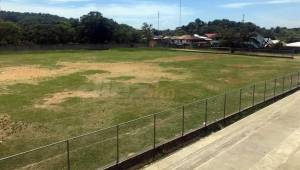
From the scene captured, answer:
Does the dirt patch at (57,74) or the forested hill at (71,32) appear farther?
the forested hill at (71,32)

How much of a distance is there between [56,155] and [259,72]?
38.4 meters

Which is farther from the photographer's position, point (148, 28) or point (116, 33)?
point (148, 28)

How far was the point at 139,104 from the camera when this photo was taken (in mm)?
26562

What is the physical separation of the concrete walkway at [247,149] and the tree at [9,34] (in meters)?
84.8

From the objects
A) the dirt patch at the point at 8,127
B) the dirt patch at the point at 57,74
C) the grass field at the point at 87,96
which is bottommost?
the dirt patch at the point at 8,127

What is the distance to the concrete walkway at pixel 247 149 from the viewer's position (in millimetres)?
15441

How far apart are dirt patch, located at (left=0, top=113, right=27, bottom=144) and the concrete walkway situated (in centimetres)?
760

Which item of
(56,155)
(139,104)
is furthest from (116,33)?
(56,155)

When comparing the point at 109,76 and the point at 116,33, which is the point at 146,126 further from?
the point at 116,33

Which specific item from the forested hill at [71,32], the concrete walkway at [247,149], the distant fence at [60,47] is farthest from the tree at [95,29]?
the concrete walkway at [247,149]

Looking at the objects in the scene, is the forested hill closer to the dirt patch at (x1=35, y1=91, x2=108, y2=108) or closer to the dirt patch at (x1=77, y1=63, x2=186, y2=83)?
the dirt patch at (x1=77, y1=63, x2=186, y2=83)

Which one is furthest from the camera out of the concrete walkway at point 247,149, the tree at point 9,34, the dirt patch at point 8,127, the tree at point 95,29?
the tree at point 95,29

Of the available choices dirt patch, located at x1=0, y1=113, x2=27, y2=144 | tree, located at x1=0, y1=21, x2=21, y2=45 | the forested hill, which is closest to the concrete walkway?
dirt patch, located at x1=0, y1=113, x2=27, y2=144

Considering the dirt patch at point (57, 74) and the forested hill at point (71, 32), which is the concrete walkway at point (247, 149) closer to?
the dirt patch at point (57, 74)
